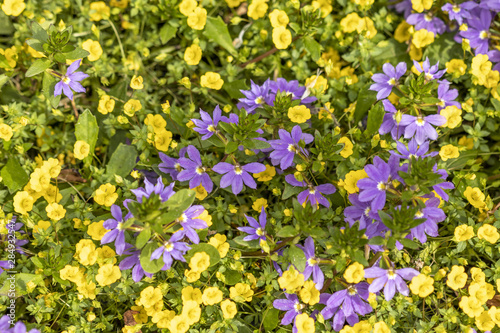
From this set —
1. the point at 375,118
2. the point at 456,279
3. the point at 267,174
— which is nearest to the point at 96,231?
the point at 267,174

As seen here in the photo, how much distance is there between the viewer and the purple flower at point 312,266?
229 centimetres

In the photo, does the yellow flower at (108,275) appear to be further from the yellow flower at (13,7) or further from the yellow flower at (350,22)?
the yellow flower at (350,22)

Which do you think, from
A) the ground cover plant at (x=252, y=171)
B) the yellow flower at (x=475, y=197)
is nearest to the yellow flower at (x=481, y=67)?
the ground cover plant at (x=252, y=171)

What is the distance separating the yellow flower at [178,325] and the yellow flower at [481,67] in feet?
7.82

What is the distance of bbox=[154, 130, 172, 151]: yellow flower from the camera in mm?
2643

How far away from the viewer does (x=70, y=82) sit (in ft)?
8.57

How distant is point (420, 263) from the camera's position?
8.11ft

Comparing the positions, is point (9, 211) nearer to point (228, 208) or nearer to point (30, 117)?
point (30, 117)

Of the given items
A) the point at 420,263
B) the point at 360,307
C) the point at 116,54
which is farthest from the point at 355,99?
the point at 116,54

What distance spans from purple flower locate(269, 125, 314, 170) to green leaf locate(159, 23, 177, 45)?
1.20m

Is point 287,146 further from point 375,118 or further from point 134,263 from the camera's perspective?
point 134,263

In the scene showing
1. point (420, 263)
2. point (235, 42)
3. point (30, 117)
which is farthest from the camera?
point (235, 42)

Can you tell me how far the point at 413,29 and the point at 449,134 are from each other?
792 mm

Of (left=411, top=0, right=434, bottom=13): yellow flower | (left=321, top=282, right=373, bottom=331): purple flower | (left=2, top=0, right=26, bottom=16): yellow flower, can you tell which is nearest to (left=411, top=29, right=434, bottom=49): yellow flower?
(left=411, top=0, right=434, bottom=13): yellow flower
